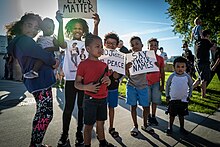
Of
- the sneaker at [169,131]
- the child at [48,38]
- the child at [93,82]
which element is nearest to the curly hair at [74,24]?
the child at [48,38]

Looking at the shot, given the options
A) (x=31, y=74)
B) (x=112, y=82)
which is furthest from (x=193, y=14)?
(x=31, y=74)

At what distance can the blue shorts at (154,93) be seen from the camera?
170 inches

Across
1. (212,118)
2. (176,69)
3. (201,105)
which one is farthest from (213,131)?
(201,105)

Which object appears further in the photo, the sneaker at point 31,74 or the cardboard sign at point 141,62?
the cardboard sign at point 141,62

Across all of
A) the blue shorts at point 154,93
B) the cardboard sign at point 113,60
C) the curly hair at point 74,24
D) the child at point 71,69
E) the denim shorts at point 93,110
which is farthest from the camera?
the blue shorts at point 154,93

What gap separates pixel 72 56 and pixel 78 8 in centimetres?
79

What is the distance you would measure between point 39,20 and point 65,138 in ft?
5.57

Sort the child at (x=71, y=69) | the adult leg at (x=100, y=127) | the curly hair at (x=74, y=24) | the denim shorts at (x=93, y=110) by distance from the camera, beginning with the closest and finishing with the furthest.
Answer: the denim shorts at (x=93, y=110) → the adult leg at (x=100, y=127) → the child at (x=71, y=69) → the curly hair at (x=74, y=24)

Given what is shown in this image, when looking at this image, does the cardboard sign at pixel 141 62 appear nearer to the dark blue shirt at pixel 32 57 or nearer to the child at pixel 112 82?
the child at pixel 112 82

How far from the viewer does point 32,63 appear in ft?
8.47

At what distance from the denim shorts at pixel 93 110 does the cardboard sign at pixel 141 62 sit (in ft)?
3.85

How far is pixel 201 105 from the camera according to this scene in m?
5.84

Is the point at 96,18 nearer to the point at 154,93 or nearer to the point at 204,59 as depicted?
the point at 154,93

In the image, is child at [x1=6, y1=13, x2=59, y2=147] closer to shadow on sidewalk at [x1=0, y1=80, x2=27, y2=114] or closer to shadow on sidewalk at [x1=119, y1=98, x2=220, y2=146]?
shadow on sidewalk at [x1=119, y1=98, x2=220, y2=146]
